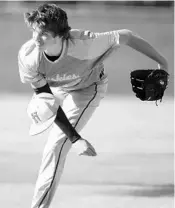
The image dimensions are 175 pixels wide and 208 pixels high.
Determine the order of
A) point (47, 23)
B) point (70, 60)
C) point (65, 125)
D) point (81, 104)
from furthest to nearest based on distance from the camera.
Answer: point (81, 104)
point (70, 60)
point (65, 125)
point (47, 23)

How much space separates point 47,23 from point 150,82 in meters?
0.83

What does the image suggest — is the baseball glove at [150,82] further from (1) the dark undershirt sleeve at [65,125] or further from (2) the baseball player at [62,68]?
(1) the dark undershirt sleeve at [65,125]

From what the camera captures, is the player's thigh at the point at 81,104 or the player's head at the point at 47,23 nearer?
the player's head at the point at 47,23

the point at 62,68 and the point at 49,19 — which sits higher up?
the point at 49,19

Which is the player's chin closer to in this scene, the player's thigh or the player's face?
the player's face

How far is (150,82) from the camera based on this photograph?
421 centimetres

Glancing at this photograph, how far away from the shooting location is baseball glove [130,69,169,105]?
13.8 feet

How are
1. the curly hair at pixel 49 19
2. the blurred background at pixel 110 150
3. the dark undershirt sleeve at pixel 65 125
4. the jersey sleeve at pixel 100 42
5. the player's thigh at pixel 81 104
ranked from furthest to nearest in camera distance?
1. the blurred background at pixel 110 150
2. the player's thigh at pixel 81 104
3. the jersey sleeve at pixel 100 42
4. the dark undershirt sleeve at pixel 65 125
5. the curly hair at pixel 49 19

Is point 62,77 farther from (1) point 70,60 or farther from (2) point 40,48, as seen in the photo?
(2) point 40,48

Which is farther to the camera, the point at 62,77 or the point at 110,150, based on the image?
the point at 110,150

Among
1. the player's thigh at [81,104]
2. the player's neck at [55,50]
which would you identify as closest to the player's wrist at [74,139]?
the player's thigh at [81,104]

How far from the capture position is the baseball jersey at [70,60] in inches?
152

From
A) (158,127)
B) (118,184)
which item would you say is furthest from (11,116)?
(118,184)

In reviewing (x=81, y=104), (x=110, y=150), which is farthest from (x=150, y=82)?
(x=110, y=150)
